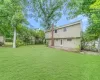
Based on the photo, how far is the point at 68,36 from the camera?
2564cm

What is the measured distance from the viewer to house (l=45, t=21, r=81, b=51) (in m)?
22.5

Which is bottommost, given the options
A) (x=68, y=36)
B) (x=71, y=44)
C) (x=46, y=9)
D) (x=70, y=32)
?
(x=71, y=44)

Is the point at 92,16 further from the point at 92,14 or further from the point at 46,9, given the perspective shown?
the point at 46,9

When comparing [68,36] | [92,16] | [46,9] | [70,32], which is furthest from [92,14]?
[46,9]

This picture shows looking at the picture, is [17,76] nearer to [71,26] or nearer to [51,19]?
[71,26]

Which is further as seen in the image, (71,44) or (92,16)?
(71,44)

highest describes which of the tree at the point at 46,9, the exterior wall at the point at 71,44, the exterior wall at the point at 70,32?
the tree at the point at 46,9

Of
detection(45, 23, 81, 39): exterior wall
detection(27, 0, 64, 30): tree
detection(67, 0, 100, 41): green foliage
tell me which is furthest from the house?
detection(27, 0, 64, 30): tree

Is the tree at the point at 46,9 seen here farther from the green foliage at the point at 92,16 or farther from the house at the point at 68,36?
the green foliage at the point at 92,16

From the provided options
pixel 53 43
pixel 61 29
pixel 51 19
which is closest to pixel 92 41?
pixel 61 29

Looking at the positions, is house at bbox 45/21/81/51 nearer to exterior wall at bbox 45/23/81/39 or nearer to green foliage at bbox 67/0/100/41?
exterior wall at bbox 45/23/81/39

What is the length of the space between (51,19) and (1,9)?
23.0 metres

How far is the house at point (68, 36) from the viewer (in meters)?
22.5

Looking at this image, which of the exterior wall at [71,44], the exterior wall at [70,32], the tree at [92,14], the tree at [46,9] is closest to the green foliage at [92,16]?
the tree at [92,14]
